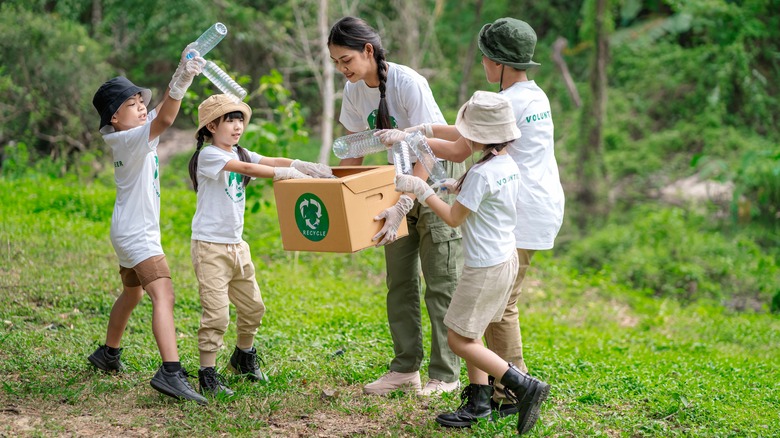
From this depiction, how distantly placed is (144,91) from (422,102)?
1.41 m

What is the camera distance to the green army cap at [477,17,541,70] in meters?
3.78

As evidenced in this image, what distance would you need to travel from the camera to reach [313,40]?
46.4ft

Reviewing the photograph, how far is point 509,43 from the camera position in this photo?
379cm

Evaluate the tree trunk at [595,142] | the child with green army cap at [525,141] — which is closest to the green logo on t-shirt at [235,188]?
the child with green army cap at [525,141]

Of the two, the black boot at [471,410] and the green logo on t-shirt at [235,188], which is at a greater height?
the green logo on t-shirt at [235,188]

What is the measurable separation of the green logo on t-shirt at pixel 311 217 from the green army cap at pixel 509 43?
1.04 m

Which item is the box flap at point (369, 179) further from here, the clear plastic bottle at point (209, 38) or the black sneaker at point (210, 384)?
the black sneaker at point (210, 384)

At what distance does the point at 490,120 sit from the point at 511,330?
105 centimetres

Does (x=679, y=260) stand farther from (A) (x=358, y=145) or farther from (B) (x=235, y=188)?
(B) (x=235, y=188)

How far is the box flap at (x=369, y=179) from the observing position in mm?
3674

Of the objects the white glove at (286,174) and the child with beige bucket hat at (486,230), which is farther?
the white glove at (286,174)

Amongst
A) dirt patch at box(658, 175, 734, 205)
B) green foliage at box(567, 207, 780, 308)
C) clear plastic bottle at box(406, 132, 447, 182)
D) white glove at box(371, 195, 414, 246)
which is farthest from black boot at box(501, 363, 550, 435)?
dirt patch at box(658, 175, 734, 205)

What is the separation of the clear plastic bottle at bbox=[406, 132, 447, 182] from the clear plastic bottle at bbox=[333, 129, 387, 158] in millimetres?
174

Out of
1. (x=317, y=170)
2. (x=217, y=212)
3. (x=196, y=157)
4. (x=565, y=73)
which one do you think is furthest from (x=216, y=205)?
(x=565, y=73)
